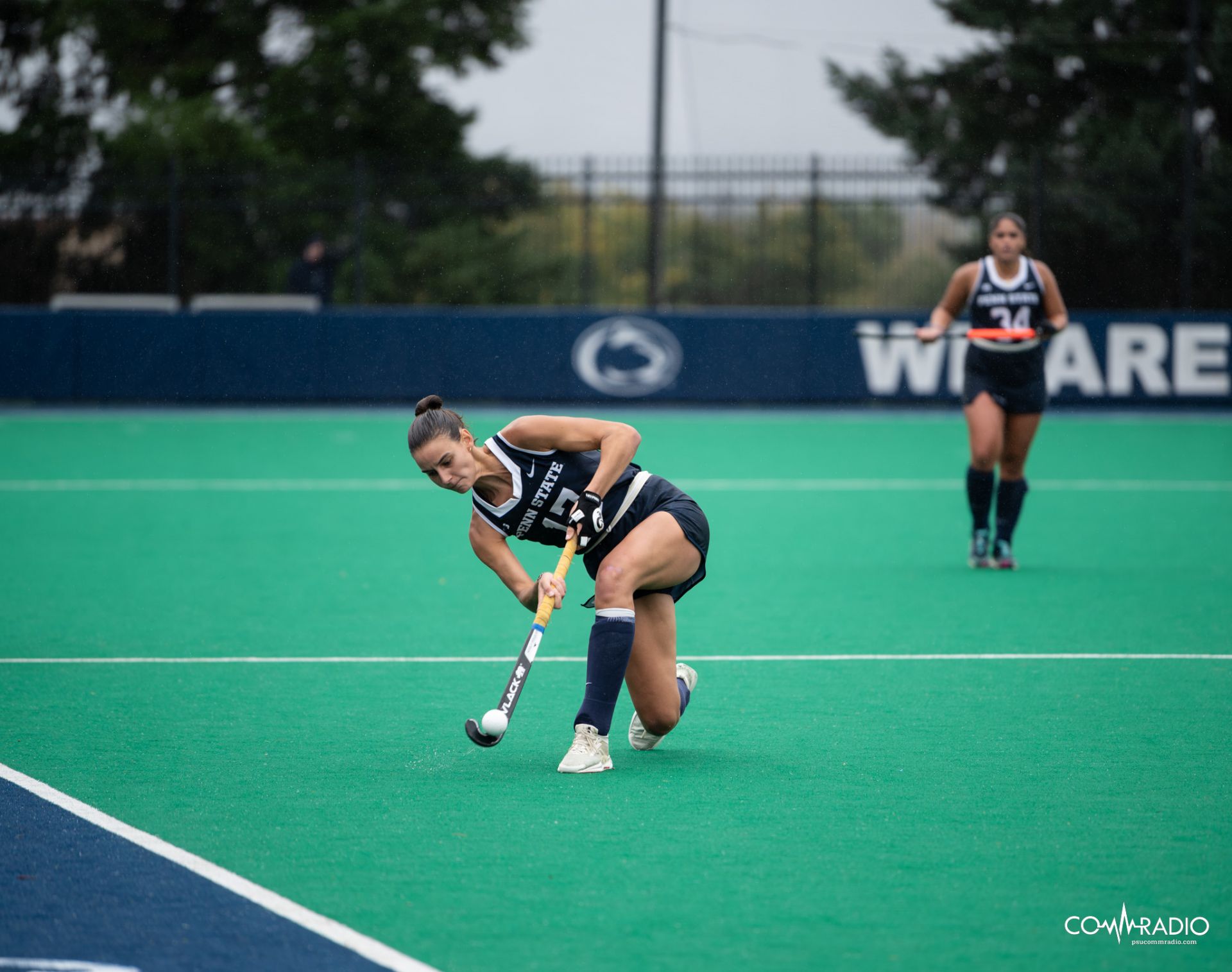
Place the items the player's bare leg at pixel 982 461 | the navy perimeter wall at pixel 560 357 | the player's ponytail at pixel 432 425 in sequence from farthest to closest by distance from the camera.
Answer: the navy perimeter wall at pixel 560 357 < the player's bare leg at pixel 982 461 < the player's ponytail at pixel 432 425

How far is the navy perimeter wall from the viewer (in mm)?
21094

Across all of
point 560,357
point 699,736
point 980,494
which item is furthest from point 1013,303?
point 560,357

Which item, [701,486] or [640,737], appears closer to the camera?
[640,737]

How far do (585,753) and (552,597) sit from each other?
1.68 feet

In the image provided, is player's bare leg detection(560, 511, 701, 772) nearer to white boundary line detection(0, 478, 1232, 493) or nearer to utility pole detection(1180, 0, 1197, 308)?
white boundary line detection(0, 478, 1232, 493)

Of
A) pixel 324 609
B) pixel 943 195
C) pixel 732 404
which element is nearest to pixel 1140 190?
pixel 943 195

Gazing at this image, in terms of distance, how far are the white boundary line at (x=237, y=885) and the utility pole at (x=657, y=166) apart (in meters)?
18.2

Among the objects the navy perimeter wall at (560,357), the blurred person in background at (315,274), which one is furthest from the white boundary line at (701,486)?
the blurred person in background at (315,274)

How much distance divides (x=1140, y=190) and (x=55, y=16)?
1961 cm

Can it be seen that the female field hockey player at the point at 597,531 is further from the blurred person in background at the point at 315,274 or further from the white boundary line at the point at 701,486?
the blurred person in background at the point at 315,274

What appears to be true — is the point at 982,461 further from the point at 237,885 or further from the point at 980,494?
the point at 237,885

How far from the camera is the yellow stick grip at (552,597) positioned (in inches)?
212

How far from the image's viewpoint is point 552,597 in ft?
17.6

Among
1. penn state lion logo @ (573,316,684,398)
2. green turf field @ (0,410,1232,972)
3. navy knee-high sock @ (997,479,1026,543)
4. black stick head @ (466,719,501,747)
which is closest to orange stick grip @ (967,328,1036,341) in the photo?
navy knee-high sock @ (997,479,1026,543)
